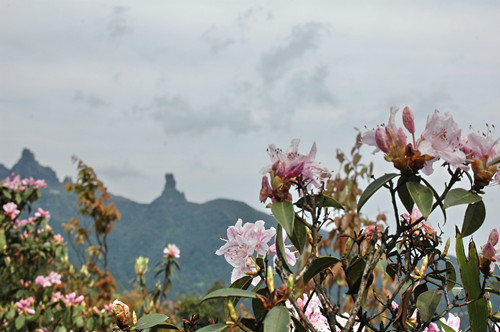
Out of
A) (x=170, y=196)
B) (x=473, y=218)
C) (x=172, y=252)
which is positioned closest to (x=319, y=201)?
(x=473, y=218)

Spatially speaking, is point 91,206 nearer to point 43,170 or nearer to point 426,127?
point 426,127

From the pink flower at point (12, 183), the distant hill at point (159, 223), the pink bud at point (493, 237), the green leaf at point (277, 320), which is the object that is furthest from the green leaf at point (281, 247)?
the distant hill at point (159, 223)

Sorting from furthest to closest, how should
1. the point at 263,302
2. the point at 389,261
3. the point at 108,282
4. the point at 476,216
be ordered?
the point at 108,282 → the point at 389,261 → the point at 476,216 → the point at 263,302

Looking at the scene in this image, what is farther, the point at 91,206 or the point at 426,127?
the point at 91,206

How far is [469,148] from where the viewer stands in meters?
1.01

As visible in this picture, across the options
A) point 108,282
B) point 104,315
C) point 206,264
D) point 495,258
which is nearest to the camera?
point 495,258

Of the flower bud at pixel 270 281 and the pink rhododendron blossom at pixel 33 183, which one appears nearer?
the flower bud at pixel 270 281

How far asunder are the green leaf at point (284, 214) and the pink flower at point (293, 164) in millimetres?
90

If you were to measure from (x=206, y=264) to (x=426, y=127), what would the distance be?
88.8m

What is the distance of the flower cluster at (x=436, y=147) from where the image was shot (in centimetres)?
95

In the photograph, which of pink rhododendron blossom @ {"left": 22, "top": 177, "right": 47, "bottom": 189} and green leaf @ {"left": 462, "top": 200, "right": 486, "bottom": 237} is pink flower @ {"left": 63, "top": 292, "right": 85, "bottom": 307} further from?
green leaf @ {"left": 462, "top": 200, "right": 486, "bottom": 237}

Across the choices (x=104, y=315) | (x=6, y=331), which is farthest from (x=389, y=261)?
(x=6, y=331)

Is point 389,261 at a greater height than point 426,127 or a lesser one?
lesser

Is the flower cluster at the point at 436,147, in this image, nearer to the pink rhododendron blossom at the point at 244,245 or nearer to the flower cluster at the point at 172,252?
the pink rhododendron blossom at the point at 244,245
